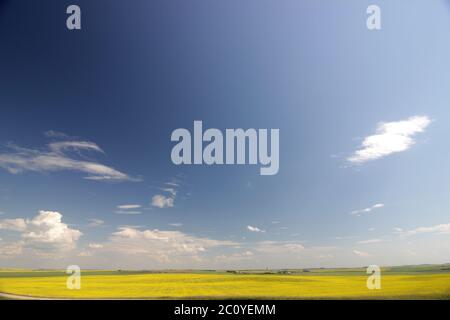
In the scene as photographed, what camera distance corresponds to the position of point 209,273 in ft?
46.7

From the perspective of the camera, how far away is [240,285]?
13.1 metres

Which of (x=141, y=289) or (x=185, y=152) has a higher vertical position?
(x=185, y=152)

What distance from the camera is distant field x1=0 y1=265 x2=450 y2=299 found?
11.7 m

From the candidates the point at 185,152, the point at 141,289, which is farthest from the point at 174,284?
Answer: the point at 185,152

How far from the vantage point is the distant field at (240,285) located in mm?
11688
